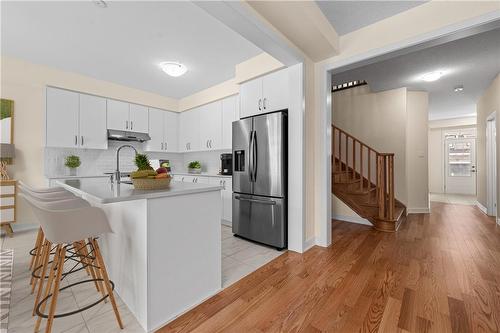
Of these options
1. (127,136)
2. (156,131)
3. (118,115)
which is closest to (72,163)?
(127,136)

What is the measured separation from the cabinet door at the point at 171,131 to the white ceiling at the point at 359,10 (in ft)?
13.4

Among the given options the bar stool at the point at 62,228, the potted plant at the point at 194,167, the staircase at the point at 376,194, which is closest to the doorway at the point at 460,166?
the staircase at the point at 376,194

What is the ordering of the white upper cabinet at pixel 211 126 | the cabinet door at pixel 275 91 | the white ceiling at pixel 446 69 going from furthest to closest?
the white upper cabinet at pixel 211 126 → the white ceiling at pixel 446 69 → the cabinet door at pixel 275 91

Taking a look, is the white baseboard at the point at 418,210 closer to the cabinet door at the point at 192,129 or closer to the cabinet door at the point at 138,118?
the cabinet door at the point at 192,129

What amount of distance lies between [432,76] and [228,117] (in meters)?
3.77

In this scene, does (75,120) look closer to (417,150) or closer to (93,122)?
(93,122)

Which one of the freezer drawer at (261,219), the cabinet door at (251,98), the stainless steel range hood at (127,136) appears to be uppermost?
the cabinet door at (251,98)

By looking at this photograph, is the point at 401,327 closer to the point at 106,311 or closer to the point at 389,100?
the point at 106,311

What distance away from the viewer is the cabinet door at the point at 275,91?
295cm

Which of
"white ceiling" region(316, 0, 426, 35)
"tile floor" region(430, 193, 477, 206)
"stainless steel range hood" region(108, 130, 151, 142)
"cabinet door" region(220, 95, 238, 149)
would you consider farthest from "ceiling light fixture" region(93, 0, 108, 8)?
"tile floor" region(430, 193, 477, 206)

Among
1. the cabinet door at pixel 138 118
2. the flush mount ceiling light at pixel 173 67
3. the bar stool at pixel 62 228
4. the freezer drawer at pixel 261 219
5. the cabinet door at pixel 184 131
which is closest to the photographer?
the bar stool at pixel 62 228

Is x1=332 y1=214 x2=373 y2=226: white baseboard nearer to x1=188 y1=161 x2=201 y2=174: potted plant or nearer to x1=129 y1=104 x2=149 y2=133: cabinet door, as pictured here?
x1=188 y1=161 x2=201 y2=174: potted plant

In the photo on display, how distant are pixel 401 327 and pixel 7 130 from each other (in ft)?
18.0

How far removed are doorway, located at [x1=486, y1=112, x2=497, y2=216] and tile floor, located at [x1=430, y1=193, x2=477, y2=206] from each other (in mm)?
1618
